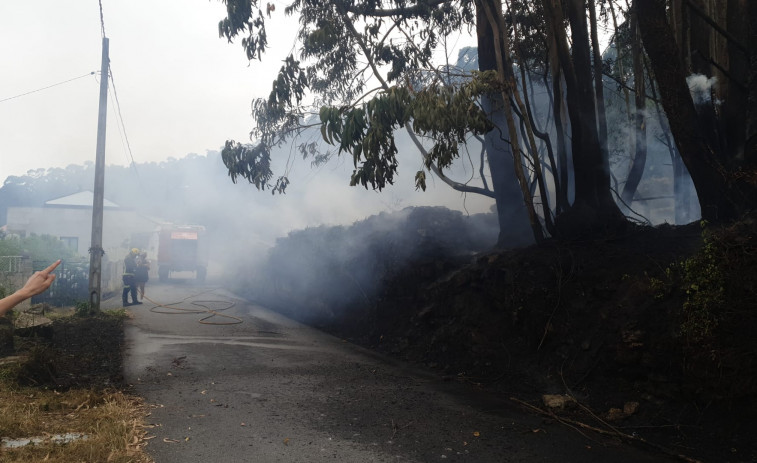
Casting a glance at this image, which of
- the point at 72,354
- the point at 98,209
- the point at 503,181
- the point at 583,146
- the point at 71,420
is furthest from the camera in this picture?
the point at 98,209

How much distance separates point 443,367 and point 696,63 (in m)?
5.59

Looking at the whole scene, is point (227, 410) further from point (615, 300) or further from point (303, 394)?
point (615, 300)

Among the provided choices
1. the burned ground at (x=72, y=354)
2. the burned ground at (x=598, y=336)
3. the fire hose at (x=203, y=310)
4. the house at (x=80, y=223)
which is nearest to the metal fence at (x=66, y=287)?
the fire hose at (x=203, y=310)

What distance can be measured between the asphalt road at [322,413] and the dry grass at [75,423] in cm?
22

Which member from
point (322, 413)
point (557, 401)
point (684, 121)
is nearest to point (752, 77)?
point (684, 121)

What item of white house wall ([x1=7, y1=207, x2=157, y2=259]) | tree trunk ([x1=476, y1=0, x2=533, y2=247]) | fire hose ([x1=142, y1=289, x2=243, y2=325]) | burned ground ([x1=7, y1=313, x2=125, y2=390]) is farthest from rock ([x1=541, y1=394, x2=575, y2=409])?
white house wall ([x1=7, y1=207, x2=157, y2=259])

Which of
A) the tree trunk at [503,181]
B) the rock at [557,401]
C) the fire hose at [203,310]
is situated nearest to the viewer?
the rock at [557,401]

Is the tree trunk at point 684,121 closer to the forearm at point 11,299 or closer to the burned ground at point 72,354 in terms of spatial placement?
the forearm at point 11,299

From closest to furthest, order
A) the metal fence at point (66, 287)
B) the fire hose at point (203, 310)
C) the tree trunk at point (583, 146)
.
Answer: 1. the tree trunk at point (583, 146)
2. the fire hose at point (203, 310)
3. the metal fence at point (66, 287)

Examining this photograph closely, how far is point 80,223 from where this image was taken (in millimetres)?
46969

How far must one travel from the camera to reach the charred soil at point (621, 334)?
16.8ft

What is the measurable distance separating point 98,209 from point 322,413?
9830 millimetres

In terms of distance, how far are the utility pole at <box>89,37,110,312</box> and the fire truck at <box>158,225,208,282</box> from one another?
13.9 meters

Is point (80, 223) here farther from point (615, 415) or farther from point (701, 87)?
point (615, 415)
